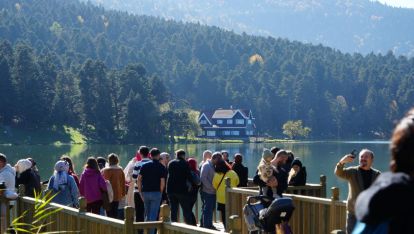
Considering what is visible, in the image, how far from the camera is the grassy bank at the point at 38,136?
10688cm

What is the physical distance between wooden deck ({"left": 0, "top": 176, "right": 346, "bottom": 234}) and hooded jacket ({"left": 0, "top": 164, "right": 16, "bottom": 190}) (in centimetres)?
32

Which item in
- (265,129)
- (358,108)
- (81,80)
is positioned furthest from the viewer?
(358,108)

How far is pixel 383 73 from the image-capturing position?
615 ft

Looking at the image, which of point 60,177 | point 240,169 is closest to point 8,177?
point 60,177

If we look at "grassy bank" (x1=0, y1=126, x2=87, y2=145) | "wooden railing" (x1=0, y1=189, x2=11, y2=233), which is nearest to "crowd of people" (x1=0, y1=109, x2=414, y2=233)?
"wooden railing" (x1=0, y1=189, x2=11, y2=233)

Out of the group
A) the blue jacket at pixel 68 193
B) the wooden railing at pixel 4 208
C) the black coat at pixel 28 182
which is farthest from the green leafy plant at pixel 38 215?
the black coat at pixel 28 182

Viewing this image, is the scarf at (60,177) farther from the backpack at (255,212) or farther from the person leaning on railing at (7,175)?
the backpack at (255,212)

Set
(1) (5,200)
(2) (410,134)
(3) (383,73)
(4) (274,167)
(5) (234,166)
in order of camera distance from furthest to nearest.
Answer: (3) (383,73)
(5) (234,166)
(1) (5,200)
(4) (274,167)
(2) (410,134)

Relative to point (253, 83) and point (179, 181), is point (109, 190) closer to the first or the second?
point (179, 181)

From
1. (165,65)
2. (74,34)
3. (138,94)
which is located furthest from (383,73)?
(138,94)

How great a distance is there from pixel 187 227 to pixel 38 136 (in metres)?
103

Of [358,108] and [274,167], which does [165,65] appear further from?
[274,167]

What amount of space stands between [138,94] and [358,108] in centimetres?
6745

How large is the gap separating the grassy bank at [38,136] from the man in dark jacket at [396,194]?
346ft
